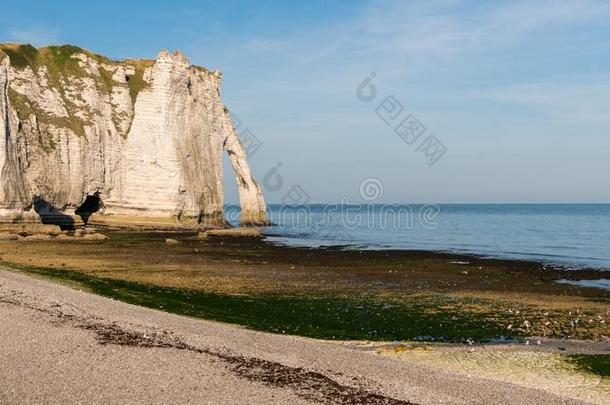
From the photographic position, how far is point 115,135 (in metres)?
73.5

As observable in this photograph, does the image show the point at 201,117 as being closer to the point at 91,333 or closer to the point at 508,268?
the point at 508,268

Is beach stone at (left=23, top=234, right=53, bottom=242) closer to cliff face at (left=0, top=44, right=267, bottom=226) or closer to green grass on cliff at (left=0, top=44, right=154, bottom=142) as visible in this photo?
cliff face at (left=0, top=44, right=267, bottom=226)

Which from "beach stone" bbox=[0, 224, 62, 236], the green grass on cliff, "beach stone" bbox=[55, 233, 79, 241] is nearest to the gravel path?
"beach stone" bbox=[55, 233, 79, 241]

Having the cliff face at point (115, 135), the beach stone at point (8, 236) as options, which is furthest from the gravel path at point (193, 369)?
the cliff face at point (115, 135)

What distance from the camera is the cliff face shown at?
6562cm

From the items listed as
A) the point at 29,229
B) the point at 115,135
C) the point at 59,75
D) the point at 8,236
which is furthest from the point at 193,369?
the point at 59,75

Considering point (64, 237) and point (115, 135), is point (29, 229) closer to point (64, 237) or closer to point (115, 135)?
point (64, 237)

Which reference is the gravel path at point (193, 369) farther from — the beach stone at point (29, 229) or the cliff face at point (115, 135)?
the cliff face at point (115, 135)

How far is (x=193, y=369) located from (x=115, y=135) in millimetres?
66491

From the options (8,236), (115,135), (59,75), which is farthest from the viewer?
(115,135)

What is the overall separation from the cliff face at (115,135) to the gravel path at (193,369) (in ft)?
163

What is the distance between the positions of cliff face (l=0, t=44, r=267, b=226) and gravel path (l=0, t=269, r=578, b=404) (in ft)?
163

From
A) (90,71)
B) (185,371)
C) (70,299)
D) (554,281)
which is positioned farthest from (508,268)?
(90,71)

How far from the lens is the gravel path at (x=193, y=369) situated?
10406 mm
